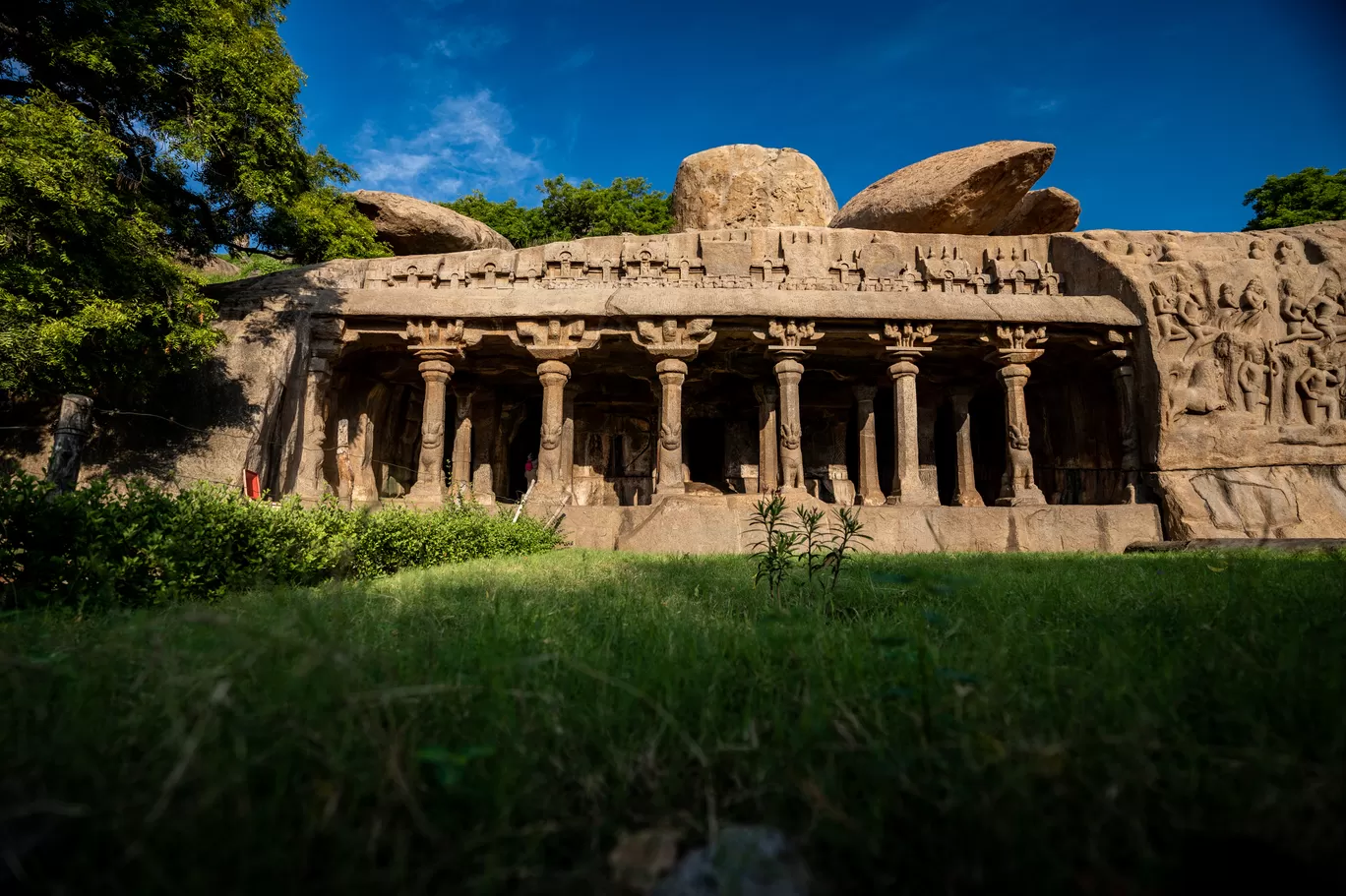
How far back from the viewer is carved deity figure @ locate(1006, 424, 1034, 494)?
10.7 metres

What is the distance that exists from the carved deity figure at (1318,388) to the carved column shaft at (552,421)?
40.3 feet

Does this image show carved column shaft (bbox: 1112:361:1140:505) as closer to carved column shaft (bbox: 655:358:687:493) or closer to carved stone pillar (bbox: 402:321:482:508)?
carved column shaft (bbox: 655:358:687:493)

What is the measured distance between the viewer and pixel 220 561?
446cm

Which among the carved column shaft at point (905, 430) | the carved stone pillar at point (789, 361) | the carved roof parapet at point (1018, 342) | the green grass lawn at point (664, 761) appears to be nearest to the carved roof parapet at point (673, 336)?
the carved stone pillar at point (789, 361)

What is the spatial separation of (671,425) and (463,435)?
550 centimetres

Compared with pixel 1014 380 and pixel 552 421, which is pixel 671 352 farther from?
pixel 1014 380

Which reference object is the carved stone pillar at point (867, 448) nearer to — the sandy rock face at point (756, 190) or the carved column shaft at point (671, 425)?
the carved column shaft at point (671, 425)

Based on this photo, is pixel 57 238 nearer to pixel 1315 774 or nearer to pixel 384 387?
pixel 384 387

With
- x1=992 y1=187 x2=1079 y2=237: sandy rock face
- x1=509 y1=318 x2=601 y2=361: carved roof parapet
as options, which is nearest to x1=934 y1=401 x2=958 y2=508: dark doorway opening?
x1=992 y1=187 x2=1079 y2=237: sandy rock face

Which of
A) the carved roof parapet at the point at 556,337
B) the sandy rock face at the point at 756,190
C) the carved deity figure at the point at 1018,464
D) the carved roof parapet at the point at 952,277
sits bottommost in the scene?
the carved deity figure at the point at 1018,464

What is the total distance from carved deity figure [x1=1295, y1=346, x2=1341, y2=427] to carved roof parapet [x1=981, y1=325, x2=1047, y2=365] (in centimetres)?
401

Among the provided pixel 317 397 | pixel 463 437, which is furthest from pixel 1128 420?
pixel 317 397

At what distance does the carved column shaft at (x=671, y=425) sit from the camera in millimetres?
10672

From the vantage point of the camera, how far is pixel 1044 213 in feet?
49.9
